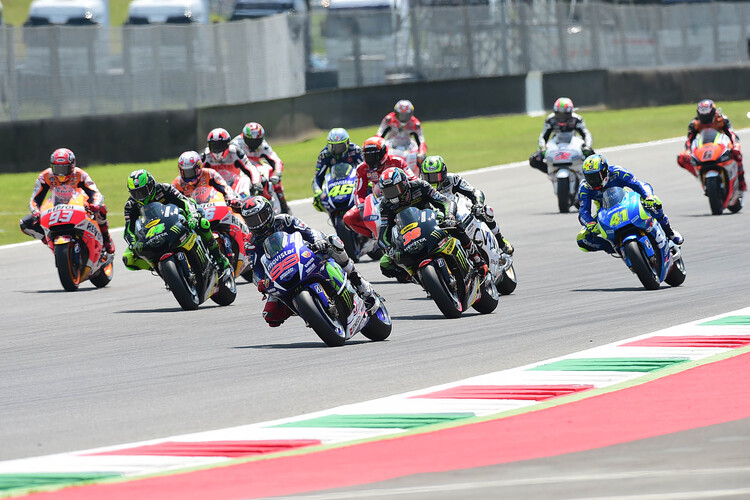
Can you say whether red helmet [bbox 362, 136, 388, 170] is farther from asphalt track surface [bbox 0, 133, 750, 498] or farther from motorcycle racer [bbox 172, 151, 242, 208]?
motorcycle racer [bbox 172, 151, 242, 208]

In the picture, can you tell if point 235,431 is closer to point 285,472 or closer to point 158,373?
point 285,472

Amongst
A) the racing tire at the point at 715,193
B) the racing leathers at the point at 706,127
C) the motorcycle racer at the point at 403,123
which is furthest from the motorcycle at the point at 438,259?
the motorcycle racer at the point at 403,123

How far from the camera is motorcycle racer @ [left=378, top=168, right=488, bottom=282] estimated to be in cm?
1302

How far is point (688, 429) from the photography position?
310 inches

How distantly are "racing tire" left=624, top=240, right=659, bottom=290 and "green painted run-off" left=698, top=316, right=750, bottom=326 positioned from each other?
2.40 m

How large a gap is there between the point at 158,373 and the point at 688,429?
4.50m

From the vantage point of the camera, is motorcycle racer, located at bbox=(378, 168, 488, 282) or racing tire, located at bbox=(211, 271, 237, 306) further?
racing tire, located at bbox=(211, 271, 237, 306)

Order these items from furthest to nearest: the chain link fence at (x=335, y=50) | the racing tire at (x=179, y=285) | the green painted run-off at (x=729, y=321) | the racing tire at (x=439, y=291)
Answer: the chain link fence at (x=335, y=50) → the racing tire at (x=179, y=285) → the racing tire at (x=439, y=291) → the green painted run-off at (x=729, y=321)

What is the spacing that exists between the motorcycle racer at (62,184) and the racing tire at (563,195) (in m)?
8.74

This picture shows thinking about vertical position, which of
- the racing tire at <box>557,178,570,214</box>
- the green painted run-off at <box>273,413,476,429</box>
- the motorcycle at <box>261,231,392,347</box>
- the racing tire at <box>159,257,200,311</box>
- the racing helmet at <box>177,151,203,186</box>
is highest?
the racing helmet at <box>177,151,203,186</box>

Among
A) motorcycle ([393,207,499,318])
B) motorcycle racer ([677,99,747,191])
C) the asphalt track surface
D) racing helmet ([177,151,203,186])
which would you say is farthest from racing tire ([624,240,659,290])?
motorcycle racer ([677,99,747,191])

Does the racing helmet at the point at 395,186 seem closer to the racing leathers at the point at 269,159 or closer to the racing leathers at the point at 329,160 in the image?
the racing leathers at the point at 329,160

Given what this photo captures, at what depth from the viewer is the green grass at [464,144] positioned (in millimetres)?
28328

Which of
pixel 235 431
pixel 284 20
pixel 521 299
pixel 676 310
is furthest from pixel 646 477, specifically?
pixel 284 20
